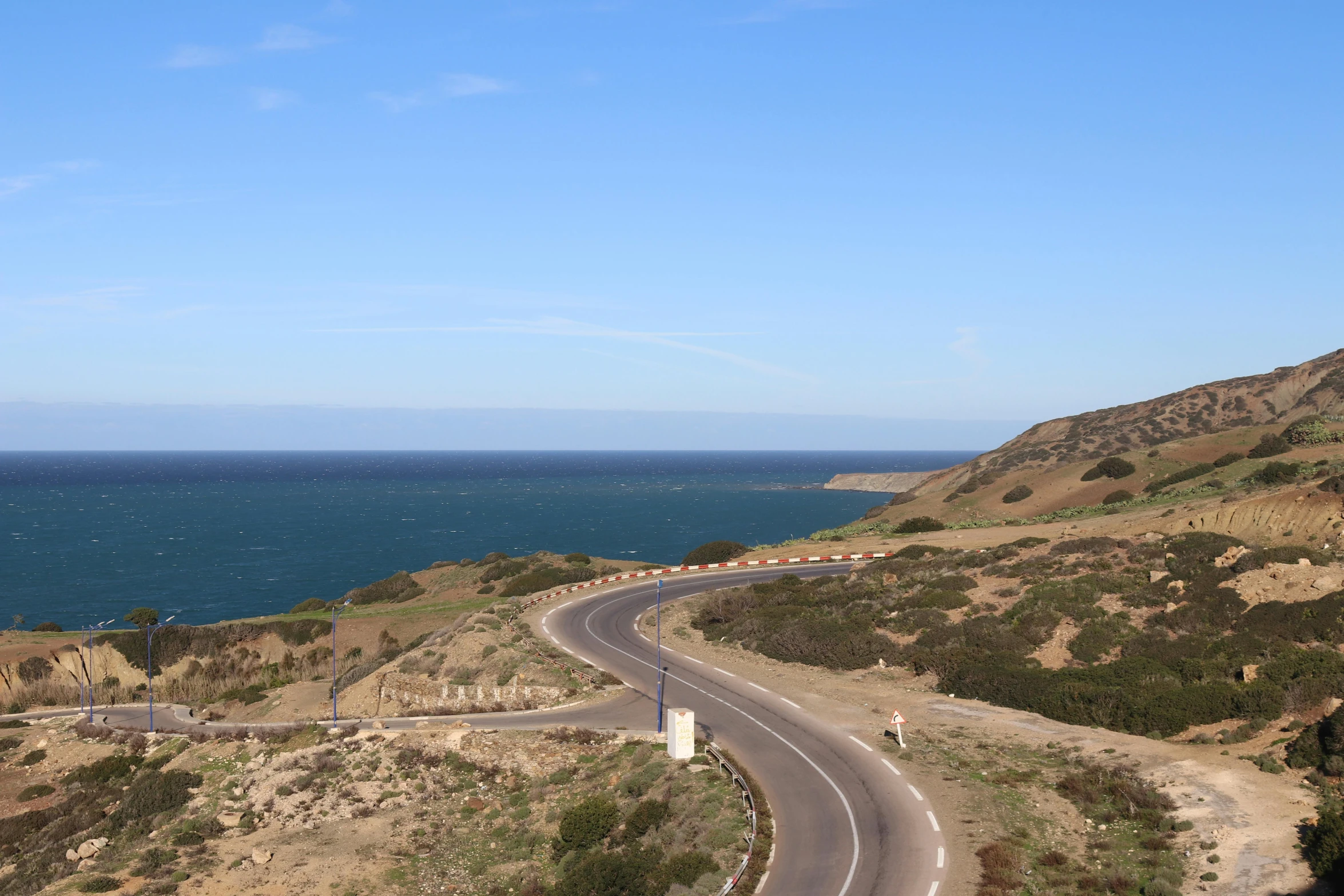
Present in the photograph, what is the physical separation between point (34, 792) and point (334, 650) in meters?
12.8

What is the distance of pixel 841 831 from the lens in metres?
23.1

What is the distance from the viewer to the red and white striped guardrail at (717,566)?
62.4 meters

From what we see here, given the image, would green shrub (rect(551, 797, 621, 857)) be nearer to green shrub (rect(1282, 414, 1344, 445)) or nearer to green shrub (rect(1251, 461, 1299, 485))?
green shrub (rect(1251, 461, 1299, 485))

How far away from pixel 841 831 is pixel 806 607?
83.1 feet

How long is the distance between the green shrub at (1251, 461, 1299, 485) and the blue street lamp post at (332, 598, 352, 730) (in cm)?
5311

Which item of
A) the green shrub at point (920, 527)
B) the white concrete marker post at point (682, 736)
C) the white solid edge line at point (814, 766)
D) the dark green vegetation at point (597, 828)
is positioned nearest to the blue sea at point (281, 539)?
the green shrub at point (920, 527)

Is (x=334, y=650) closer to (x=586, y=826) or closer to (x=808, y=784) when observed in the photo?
(x=586, y=826)

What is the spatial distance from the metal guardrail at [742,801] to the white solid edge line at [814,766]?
2259mm

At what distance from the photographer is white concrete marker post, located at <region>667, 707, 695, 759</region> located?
28.9m

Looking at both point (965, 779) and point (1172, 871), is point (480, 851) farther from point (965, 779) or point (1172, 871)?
point (1172, 871)

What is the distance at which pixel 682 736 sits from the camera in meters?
29.0

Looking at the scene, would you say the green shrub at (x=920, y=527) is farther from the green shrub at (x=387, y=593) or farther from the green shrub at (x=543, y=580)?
the green shrub at (x=387, y=593)

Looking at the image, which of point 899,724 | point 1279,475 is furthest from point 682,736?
point 1279,475

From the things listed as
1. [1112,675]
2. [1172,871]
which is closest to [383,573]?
[1112,675]
